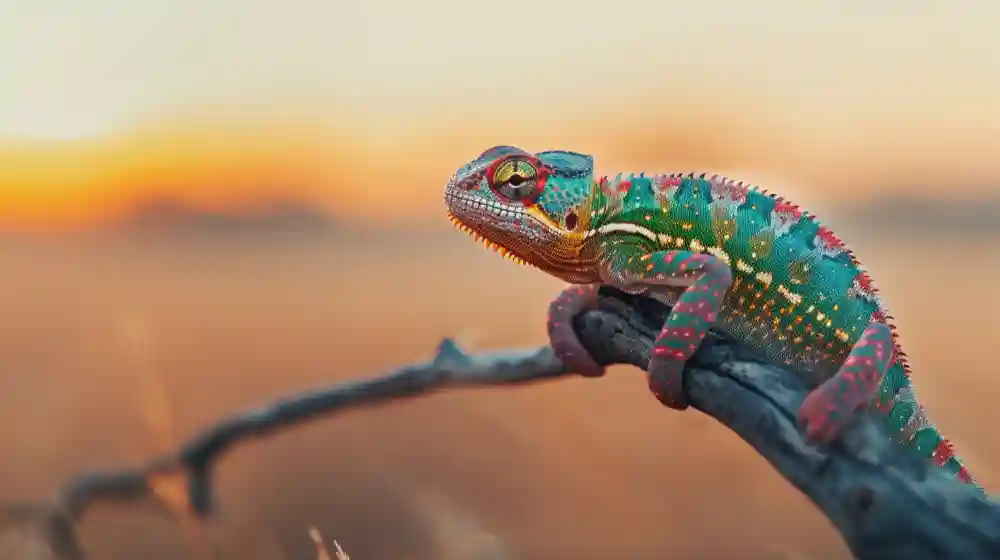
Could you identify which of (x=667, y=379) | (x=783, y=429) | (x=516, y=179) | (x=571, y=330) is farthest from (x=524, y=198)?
(x=783, y=429)

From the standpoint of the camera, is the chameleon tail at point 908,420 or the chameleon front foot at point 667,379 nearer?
the chameleon front foot at point 667,379

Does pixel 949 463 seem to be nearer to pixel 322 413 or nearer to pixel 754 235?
pixel 754 235

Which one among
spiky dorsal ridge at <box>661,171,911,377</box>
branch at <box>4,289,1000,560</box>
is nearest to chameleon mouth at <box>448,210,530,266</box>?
branch at <box>4,289,1000,560</box>

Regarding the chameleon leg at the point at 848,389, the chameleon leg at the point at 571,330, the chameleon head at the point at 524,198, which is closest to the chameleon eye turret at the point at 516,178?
the chameleon head at the point at 524,198

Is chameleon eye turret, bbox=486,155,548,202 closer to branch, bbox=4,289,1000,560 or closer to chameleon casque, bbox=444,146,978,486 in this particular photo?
chameleon casque, bbox=444,146,978,486

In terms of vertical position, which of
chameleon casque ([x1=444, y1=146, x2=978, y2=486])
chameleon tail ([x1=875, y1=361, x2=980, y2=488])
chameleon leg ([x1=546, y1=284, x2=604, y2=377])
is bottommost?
chameleon tail ([x1=875, y1=361, x2=980, y2=488])

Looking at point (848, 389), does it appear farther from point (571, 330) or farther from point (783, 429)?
point (571, 330)

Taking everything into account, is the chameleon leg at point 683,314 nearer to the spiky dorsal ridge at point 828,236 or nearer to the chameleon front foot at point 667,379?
the chameleon front foot at point 667,379
